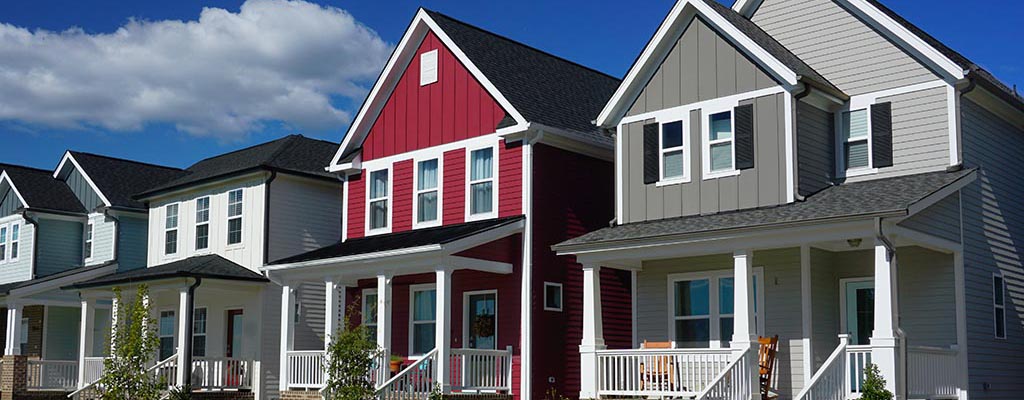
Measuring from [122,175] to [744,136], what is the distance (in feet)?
72.6

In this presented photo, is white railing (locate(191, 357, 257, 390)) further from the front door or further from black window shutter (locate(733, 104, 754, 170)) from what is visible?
the front door

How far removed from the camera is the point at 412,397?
20609 mm

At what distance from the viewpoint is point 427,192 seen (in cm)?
2441

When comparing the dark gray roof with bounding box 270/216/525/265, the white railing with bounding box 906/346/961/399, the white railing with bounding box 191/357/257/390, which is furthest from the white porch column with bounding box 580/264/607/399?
the white railing with bounding box 191/357/257/390

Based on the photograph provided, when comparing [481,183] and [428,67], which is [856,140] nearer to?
[481,183]

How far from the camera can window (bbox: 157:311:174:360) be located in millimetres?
30328

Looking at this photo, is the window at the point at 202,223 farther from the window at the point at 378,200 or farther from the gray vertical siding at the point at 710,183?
the gray vertical siding at the point at 710,183

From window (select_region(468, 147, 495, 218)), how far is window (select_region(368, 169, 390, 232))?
258 cm

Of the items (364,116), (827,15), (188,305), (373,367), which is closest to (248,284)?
(188,305)

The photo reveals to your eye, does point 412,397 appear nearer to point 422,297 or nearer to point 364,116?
point 422,297

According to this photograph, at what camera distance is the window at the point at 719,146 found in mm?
19688

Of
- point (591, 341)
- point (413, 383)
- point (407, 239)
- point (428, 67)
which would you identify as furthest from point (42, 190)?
point (591, 341)

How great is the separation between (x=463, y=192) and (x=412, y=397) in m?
4.89

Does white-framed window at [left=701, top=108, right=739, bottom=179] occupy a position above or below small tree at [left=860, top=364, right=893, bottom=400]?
above
